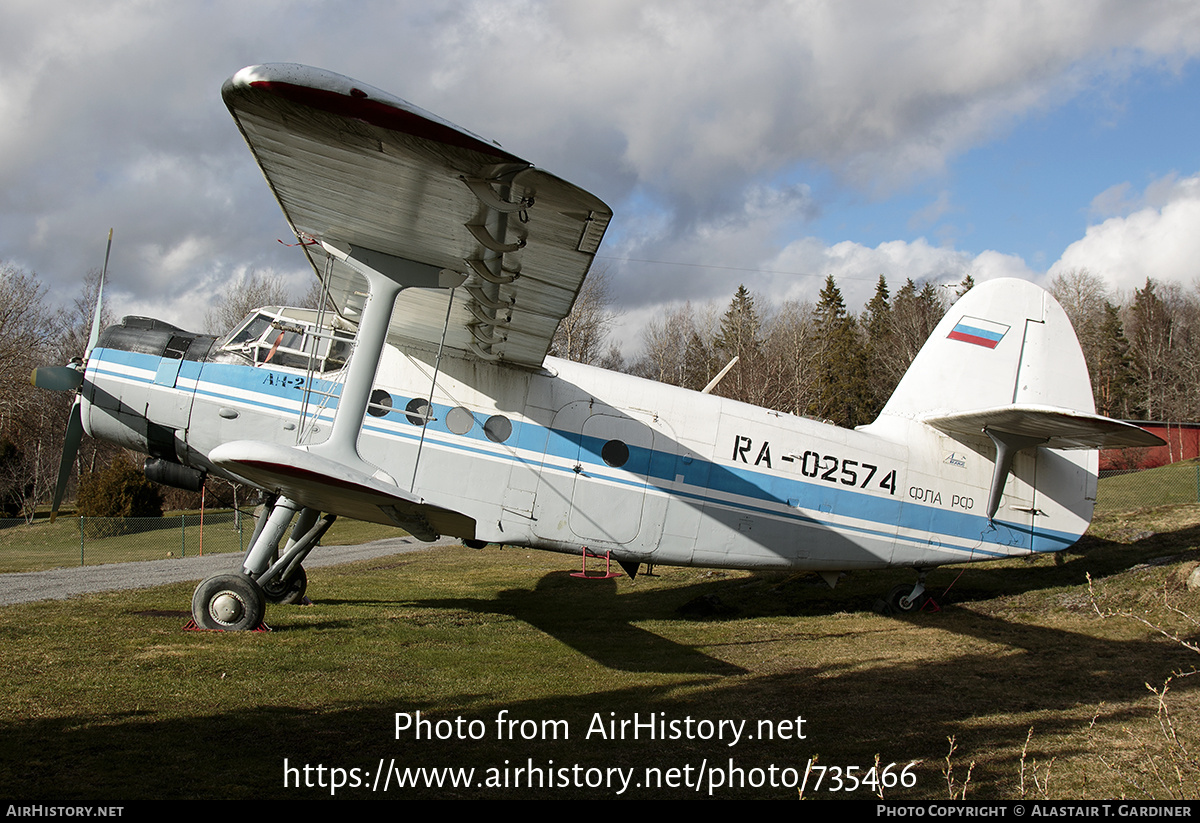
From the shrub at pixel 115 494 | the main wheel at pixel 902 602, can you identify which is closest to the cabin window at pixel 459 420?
the main wheel at pixel 902 602

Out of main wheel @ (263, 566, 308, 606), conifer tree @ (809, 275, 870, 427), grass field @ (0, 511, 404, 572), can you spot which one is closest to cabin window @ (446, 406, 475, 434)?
A: main wheel @ (263, 566, 308, 606)

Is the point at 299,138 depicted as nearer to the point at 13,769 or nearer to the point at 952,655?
the point at 13,769

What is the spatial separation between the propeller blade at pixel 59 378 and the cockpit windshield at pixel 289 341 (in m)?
1.62

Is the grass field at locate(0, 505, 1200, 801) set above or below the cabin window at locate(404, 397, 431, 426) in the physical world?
below

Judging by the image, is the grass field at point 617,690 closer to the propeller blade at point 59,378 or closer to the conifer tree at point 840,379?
the propeller blade at point 59,378

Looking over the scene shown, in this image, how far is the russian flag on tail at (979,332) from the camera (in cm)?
1016

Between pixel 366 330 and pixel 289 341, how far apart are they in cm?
243

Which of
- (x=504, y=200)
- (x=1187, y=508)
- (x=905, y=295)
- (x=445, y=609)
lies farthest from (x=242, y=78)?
(x=905, y=295)

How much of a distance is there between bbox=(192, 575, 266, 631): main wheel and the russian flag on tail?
376 inches

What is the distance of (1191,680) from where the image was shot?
646 cm

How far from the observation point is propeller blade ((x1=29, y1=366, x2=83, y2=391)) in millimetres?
7910

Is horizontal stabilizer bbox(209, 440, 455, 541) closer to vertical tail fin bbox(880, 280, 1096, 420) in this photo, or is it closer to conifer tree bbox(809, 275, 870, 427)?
vertical tail fin bbox(880, 280, 1096, 420)

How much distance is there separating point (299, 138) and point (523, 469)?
170 inches

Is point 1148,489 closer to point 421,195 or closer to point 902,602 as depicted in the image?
point 902,602
